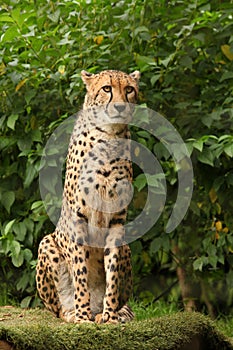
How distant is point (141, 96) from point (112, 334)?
296 centimetres

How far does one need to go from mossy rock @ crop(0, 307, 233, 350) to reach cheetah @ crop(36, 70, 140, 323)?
0.21 m

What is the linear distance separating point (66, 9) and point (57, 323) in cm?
288

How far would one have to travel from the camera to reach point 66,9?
6656 millimetres

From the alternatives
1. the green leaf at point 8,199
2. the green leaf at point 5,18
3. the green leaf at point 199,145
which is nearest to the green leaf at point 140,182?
the green leaf at point 199,145

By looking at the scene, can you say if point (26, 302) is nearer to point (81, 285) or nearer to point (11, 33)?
point (81, 285)

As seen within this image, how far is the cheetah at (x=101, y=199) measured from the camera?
475 cm

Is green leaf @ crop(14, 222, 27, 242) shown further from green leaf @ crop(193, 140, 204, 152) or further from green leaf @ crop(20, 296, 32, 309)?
green leaf @ crop(193, 140, 204, 152)

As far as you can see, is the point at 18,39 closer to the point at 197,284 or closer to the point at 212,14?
the point at 212,14

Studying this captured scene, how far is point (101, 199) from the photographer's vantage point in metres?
4.81

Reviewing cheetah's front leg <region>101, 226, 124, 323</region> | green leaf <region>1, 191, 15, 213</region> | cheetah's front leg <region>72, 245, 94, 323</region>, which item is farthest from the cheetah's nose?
green leaf <region>1, 191, 15, 213</region>

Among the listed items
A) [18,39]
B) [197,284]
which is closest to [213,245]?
[197,284]

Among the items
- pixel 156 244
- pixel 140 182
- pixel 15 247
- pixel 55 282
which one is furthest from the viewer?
pixel 156 244

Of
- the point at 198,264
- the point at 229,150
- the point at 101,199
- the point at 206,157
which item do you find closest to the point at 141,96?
the point at 206,157

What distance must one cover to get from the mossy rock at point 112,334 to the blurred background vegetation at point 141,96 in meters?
1.54
